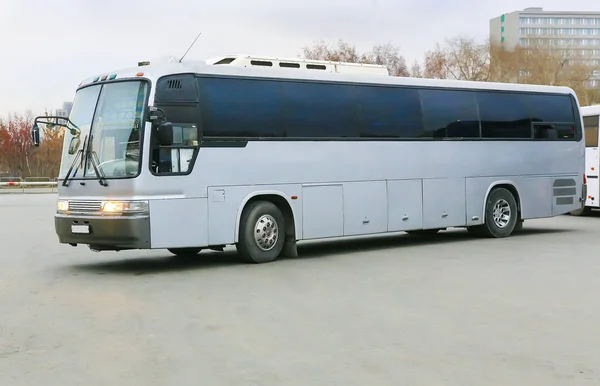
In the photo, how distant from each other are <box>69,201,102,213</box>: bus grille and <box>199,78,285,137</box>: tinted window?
2.02m

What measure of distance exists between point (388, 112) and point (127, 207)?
590cm

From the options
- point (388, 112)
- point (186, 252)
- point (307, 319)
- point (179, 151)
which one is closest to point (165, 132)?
point (179, 151)

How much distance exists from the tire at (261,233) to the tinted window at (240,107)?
1.26 meters

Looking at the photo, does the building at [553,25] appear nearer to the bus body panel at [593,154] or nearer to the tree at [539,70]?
the tree at [539,70]

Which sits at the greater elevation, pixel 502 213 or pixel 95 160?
pixel 95 160

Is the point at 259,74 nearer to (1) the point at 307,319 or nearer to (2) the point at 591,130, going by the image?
(1) the point at 307,319

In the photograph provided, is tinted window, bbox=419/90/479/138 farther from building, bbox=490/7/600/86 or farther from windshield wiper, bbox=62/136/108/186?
building, bbox=490/7/600/86

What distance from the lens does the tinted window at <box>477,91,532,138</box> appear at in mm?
17812

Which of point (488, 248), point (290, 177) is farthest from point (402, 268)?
point (488, 248)

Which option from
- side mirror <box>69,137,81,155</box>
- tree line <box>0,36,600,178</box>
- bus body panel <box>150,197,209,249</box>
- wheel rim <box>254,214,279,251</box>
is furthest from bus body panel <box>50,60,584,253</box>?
tree line <box>0,36,600,178</box>

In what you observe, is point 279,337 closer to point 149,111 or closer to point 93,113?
point 149,111

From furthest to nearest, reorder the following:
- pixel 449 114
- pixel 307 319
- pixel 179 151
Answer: pixel 449 114, pixel 179 151, pixel 307 319

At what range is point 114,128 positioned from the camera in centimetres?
1276

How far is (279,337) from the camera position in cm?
761
